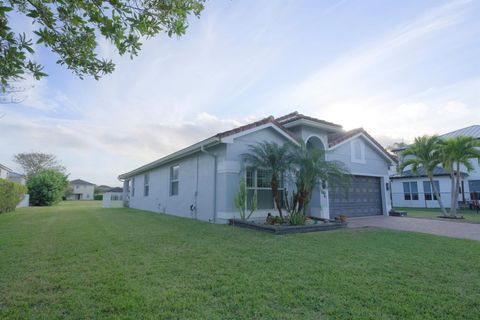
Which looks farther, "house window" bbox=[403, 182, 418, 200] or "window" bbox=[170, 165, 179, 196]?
"house window" bbox=[403, 182, 418, 200]

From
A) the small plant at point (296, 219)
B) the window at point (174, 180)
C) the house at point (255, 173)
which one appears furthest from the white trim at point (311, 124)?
the window at point (174, 180)

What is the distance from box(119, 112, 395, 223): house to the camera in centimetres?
1001

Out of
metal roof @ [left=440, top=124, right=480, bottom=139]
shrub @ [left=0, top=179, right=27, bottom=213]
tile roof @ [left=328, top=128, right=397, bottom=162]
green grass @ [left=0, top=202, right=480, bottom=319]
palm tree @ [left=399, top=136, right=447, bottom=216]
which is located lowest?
green grass @ [left=0, top=202, right=480, bottom=319]

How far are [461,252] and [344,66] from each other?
24.4 ft

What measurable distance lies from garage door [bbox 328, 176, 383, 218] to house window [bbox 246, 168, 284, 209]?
12.2 feet

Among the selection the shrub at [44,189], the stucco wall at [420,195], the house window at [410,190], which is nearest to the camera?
the stucco wall at [420,195]

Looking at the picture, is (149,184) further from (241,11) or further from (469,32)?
(469,32)

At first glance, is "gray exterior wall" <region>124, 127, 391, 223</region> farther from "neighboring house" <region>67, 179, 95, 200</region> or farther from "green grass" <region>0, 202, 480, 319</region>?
"neighboring house" <region>67, 179, 95, 200</region>

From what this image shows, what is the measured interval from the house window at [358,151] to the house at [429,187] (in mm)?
7857

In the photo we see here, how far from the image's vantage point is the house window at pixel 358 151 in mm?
14430

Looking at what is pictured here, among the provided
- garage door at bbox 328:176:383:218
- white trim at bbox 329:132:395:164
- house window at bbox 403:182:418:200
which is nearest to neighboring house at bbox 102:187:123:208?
garage door at bbox 328:176:383:218

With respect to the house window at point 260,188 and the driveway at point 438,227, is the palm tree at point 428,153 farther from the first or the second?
the house window at point 260,188

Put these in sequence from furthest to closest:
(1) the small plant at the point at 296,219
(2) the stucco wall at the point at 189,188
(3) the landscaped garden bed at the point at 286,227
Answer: (2) the stucco wall at the point at 189,188, (1) the small plant at the point at 296,219, (3) the landscaped garden bed at the point at 286,227

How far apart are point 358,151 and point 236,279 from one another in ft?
43.3
